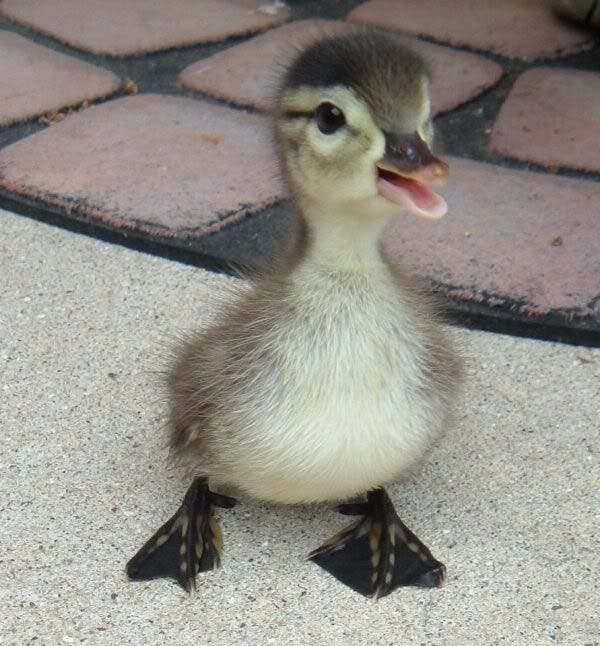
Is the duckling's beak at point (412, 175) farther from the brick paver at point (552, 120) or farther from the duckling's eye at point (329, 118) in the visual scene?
the brick paver at point (552, 120)

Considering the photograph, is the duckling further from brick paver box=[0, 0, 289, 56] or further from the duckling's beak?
brick paver box=[0, 0, 289, 56]

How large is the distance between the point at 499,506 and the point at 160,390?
0.55 meters

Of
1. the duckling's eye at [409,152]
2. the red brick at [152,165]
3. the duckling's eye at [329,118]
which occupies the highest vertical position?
the duckling's eye at [409,152]

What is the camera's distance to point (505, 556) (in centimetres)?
166

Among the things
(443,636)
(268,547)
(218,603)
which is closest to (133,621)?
(218,603)

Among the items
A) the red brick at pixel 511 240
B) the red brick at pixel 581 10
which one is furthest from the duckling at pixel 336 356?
the red brick at pixel 581 10

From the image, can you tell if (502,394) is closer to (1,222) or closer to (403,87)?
(403,87)

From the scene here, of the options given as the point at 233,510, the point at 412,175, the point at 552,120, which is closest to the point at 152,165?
the point at 552,120

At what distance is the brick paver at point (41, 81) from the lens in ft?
8.84

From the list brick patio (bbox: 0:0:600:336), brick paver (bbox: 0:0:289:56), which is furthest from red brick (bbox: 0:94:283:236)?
brick paver (bbox: 0:0:289:56)

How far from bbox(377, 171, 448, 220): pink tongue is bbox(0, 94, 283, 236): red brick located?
801mm

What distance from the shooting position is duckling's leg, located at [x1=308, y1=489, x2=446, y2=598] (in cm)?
162

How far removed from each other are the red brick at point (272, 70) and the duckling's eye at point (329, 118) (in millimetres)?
1213

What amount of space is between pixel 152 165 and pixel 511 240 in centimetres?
73
